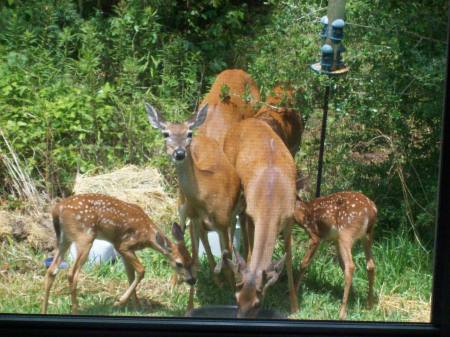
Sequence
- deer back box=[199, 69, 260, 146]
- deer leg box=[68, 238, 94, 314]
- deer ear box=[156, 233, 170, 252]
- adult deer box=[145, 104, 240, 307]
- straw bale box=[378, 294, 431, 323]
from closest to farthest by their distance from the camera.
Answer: straw bale box=[378, 294, 431, 323]
deer leg box=[68, 238, 94, 314]
deer back box=[199, 69, 260, 146]
deer ear box=[156, 233, 170, 252]
adult deer box=[145, 104, 240, 307]

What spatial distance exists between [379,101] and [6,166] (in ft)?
4.98

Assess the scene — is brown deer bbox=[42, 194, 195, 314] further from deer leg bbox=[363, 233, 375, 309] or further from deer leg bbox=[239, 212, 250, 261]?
deer leg bbox=[363, 233, 375, 309]

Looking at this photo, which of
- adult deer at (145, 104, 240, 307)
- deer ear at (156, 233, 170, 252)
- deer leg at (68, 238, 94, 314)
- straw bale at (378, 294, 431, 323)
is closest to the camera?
straw bale at (378, 294, 431, 323)

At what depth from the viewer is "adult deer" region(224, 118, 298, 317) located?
4.07m

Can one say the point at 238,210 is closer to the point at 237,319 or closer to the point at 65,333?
the point at 237,319

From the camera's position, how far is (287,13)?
4035mm

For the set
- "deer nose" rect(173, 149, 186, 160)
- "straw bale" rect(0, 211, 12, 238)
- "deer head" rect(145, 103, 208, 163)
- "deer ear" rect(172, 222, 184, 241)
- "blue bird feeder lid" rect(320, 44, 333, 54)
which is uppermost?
"blue bird feeder lid" rect(320, 44, 333, 54)

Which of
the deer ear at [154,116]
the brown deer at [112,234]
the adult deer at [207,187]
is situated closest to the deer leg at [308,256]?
the adult deer at [207,187]

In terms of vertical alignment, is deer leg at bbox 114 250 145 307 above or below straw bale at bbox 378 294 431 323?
above

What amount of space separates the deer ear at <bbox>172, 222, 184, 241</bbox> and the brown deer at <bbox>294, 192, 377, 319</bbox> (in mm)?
487

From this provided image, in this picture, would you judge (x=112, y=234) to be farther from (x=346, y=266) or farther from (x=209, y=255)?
(x=346, y=266)

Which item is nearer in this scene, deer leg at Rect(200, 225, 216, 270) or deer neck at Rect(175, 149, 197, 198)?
deer leg at Rect(200, 225, 216, 270)

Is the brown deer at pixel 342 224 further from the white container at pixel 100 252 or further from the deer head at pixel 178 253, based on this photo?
the white container at pixel 100 252

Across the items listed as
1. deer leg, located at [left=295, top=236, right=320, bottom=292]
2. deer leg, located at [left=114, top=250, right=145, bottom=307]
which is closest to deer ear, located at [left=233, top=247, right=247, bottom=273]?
deer leg, located at [left=295, top=236, right=320, bottom=292]
